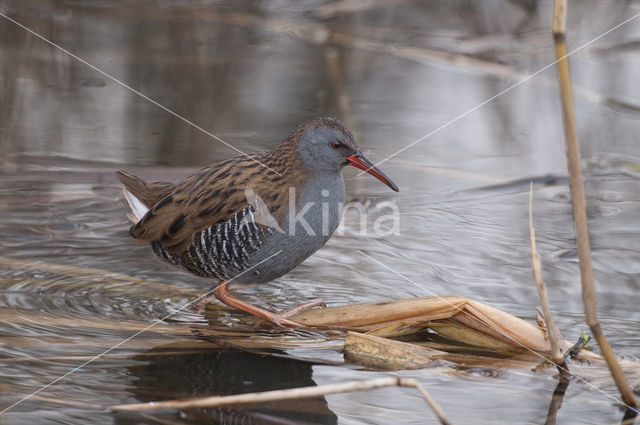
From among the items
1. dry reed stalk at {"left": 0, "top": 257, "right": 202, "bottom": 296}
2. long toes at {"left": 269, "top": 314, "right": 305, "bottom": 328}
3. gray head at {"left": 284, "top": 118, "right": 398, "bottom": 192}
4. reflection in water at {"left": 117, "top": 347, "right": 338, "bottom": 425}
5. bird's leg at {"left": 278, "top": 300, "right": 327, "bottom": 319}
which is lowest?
reflection in water at {"left": 117, "top": 347, "right": 338, "bottom": 425}

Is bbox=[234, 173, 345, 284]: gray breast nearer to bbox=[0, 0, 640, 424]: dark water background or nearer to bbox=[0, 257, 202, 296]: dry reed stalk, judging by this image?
bbox=[0, 0, 640, 424]: dark water background

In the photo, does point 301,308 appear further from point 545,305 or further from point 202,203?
point 545,305

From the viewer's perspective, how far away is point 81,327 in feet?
10.7

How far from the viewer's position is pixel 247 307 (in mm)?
3639

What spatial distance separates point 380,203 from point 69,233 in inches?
63.4

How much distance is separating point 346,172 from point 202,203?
1.68 m

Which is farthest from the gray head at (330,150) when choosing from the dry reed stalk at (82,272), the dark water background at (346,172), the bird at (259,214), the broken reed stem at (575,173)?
the broken reed stem at (575,173)

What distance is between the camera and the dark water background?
116 inches

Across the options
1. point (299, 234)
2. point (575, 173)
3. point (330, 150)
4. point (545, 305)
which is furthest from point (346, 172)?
point (575, 173)

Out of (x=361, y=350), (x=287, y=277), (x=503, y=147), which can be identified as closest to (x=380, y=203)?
(x=287, y=277)

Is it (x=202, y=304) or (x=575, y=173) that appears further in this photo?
(x=202, y=304)

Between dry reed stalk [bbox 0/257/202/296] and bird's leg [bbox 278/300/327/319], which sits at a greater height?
dry reed stalk [bbox 0/257/202/296]

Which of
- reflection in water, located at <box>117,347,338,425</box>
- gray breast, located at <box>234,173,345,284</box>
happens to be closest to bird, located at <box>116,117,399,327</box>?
gray breast, located at <box>234,173,345,284</box>

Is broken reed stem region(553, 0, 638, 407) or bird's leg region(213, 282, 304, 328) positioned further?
bird's leg region(213, 282, 304, 328)
